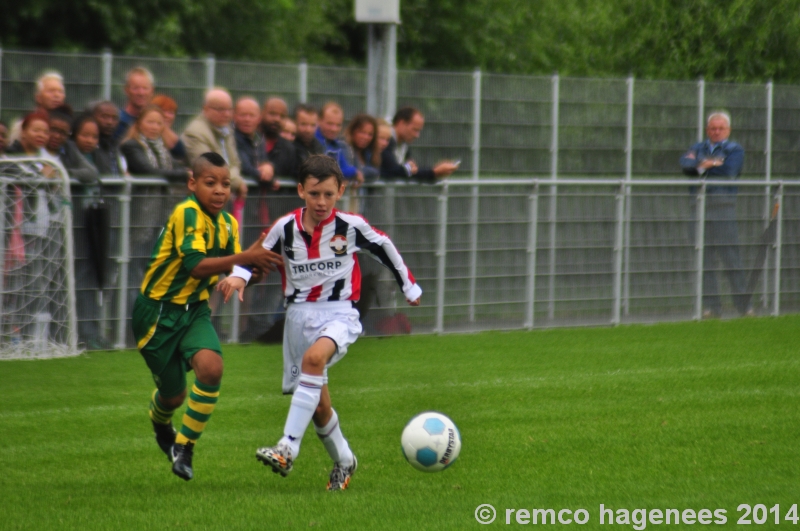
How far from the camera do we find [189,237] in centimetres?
641

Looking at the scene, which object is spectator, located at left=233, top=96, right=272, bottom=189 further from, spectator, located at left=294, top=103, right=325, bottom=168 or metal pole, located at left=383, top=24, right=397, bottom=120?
metal pole, located at left=383, top=24, right=397, bottom=120

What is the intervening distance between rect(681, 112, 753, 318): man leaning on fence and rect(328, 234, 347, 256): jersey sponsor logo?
8.29 metres

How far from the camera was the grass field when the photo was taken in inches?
225

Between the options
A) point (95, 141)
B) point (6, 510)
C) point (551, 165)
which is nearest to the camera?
point (6, 510)

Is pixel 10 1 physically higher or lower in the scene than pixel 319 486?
higher

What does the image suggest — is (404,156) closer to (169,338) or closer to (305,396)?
(169,338)

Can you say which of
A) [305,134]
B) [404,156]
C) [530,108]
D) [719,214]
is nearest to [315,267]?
[305,134]

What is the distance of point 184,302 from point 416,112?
6.30 m

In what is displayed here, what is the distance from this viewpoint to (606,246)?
13.5m

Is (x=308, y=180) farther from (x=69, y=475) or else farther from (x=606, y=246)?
(x=606, y=246)

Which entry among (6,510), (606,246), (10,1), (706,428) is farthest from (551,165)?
(10,1)

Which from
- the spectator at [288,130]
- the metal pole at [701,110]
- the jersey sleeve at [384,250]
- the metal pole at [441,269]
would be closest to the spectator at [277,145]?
the spectator at [288,130]

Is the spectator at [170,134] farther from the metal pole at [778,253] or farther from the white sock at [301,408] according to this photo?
the metal pole at [778,253]

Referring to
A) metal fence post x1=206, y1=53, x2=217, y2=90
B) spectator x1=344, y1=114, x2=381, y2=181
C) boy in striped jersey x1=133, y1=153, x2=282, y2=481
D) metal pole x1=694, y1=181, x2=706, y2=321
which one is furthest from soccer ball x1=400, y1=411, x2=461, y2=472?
metal pole x1=694, y1=181, x2=706, y2=321
